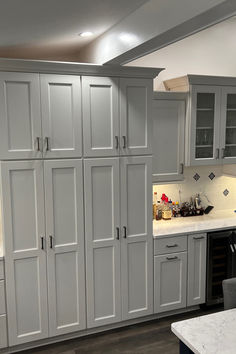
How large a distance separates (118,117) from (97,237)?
1.08 meters

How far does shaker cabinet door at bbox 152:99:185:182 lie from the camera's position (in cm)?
369

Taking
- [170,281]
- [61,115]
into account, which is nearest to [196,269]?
[170,281]

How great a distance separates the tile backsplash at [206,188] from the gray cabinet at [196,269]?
2.12 ft

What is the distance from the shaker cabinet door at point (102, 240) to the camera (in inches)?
127

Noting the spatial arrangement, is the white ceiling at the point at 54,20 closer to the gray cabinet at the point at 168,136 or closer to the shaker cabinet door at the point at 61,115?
the shaker cabinet door at the point at 61,115

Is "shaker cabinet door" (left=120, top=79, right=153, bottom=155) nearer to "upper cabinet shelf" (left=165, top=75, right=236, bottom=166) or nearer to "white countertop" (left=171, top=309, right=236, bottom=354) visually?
"upper cabinet shelf" (left=165, top=75, right=236, bottom=166)

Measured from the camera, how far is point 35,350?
320 cm

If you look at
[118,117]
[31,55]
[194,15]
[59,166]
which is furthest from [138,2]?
[31,55]

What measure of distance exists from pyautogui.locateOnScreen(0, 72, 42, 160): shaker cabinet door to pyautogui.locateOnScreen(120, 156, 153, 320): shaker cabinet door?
0.82 m

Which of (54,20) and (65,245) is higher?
(54,20)

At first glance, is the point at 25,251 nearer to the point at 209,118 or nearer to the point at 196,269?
the point at 196,269

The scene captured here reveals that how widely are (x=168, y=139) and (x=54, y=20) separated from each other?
6.03ft

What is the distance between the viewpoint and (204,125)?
3.86 metres

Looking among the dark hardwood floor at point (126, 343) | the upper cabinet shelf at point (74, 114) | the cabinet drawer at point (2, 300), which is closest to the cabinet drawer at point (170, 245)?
the dark hardwood floor at point (126, 343)
